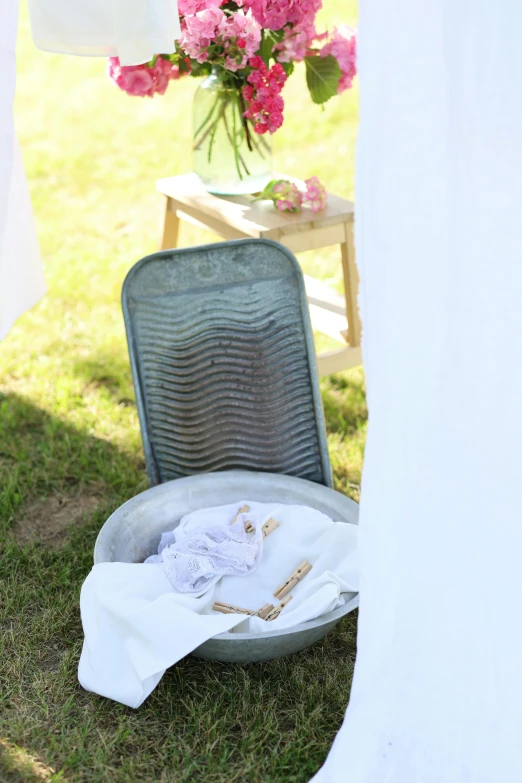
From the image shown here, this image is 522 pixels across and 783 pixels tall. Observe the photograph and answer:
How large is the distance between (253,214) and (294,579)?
1.01m

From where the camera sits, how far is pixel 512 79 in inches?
49.2

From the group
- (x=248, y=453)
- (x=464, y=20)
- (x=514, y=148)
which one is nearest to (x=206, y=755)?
(x=248, y=453)

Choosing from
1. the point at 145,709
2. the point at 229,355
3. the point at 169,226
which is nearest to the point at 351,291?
the point at 229,355

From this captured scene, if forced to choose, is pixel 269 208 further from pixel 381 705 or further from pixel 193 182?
pixel 381 705

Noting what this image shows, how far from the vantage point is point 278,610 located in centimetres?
187

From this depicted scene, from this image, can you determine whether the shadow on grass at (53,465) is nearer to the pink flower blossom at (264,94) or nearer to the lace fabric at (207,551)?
the lace fabric at (207,551)

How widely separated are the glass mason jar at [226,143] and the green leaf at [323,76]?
7.2 inches

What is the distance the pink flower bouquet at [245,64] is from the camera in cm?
217

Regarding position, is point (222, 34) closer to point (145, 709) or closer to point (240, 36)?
point (240, 36)

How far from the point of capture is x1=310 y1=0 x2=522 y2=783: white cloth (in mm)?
1265

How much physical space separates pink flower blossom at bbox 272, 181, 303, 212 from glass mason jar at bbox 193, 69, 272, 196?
10cm

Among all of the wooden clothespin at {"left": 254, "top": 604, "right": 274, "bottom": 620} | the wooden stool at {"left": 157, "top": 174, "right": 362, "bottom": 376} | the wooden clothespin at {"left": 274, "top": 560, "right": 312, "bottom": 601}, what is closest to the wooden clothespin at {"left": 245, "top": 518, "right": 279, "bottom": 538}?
the wooden clothespin at {"left": 274, "top": 560, "right": 312, "bottom": 601}

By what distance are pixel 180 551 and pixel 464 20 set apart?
119cm

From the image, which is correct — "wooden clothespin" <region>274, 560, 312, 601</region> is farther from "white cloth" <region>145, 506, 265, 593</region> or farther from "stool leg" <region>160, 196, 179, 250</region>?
"stool leg" <region>160, 196, 179, 250</region>
